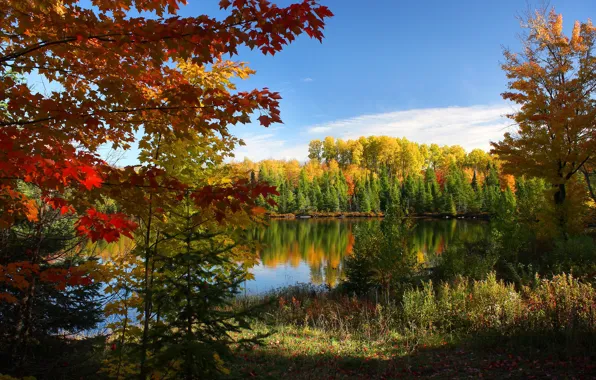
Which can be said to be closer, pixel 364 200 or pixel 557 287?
pixel 557 287

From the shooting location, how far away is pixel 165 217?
5145 mm

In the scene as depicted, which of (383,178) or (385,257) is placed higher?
(383,178)

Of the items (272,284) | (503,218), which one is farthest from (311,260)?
(503,218)

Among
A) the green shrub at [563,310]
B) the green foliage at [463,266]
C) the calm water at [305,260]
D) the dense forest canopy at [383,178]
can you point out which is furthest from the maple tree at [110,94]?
the dense forest canopy at [383,178]

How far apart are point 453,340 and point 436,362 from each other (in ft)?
3.77

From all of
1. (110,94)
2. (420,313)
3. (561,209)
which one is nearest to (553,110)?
(561,209)

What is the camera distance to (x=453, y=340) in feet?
22.2

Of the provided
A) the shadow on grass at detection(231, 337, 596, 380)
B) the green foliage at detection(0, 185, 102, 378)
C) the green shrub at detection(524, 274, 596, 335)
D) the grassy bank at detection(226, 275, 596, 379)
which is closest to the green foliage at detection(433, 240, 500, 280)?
the grassy bank at detection(226, 275, 596, 379)

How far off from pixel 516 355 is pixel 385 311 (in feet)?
12.1

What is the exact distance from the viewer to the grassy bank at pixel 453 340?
5.32 meters

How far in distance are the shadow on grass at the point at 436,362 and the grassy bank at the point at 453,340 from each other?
1 cm

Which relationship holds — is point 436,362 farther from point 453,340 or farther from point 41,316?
point 41,316

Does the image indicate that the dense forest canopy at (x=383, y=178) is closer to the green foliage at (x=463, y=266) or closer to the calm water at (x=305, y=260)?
the calm water at (x=305, y=260)

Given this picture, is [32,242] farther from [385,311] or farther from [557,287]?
[557,287]
